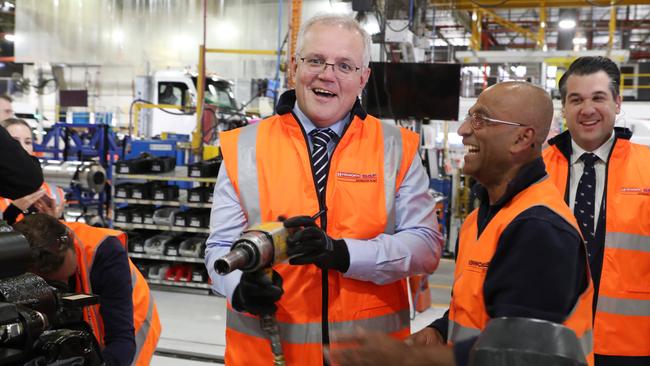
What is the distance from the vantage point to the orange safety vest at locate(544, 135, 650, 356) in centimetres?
237

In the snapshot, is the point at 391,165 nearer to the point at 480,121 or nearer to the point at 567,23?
the point at 480,121

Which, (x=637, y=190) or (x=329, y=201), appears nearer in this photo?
(x=329, y=201)

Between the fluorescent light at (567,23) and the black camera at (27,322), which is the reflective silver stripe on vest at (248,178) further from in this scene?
the fluorescent light at (567,23)

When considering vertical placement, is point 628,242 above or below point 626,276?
above

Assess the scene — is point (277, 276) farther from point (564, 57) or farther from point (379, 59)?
point (564, 57)

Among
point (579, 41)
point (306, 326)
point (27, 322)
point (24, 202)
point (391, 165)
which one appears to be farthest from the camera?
point (579, 41)

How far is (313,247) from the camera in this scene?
5.34 feet

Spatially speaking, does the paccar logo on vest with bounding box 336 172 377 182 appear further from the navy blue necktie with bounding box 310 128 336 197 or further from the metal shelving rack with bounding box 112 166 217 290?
the metal shelving rack with bounding box 112 166 217 290

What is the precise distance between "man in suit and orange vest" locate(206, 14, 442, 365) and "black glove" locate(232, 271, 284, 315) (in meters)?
0.16

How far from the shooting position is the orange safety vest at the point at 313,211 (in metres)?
1.86

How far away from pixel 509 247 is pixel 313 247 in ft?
1.69

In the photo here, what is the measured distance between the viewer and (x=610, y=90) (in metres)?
2.54

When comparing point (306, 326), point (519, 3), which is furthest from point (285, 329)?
point (519, 3)

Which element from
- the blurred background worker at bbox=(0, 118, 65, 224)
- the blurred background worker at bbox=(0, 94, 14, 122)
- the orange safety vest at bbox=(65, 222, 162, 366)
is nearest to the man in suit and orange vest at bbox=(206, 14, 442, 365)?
the orange safety vest at bbox=(65, 222, 162, 366)
